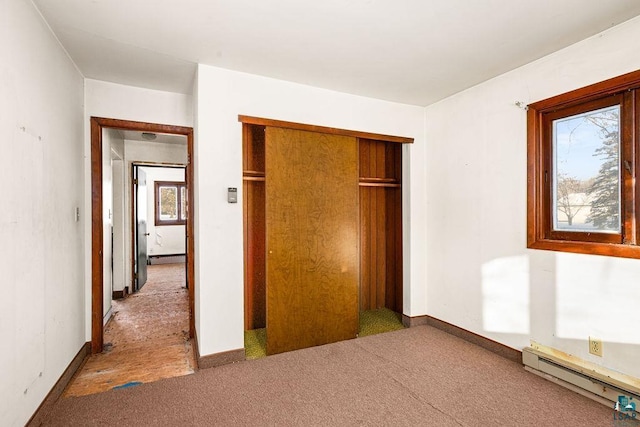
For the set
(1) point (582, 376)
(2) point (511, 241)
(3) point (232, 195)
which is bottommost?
(1) point (582, 376)

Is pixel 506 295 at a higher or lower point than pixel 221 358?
higher

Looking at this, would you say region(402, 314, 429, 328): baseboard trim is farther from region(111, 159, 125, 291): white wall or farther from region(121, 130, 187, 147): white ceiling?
region(111, 159, 125, 291): white wall

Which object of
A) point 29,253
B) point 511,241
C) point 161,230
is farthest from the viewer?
point 161,230

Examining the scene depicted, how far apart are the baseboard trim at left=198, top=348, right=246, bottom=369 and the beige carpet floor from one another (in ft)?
0.17

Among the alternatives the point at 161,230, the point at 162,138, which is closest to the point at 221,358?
the point at 162,138

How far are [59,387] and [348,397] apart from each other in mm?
2097

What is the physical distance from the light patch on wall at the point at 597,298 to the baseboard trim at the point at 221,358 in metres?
2.66

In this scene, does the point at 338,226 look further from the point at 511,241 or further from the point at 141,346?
the point at 141,346

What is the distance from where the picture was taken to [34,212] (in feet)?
6.24

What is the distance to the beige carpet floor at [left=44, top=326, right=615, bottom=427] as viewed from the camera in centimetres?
200

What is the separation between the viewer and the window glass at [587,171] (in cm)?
226

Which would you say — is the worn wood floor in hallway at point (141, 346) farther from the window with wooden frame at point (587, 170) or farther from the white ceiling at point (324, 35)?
the window with wooden frame at point (587, 170)

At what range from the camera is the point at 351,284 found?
3381 mm

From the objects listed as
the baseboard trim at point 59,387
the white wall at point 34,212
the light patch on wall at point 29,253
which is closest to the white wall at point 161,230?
the baseboard trim at point 59,387
